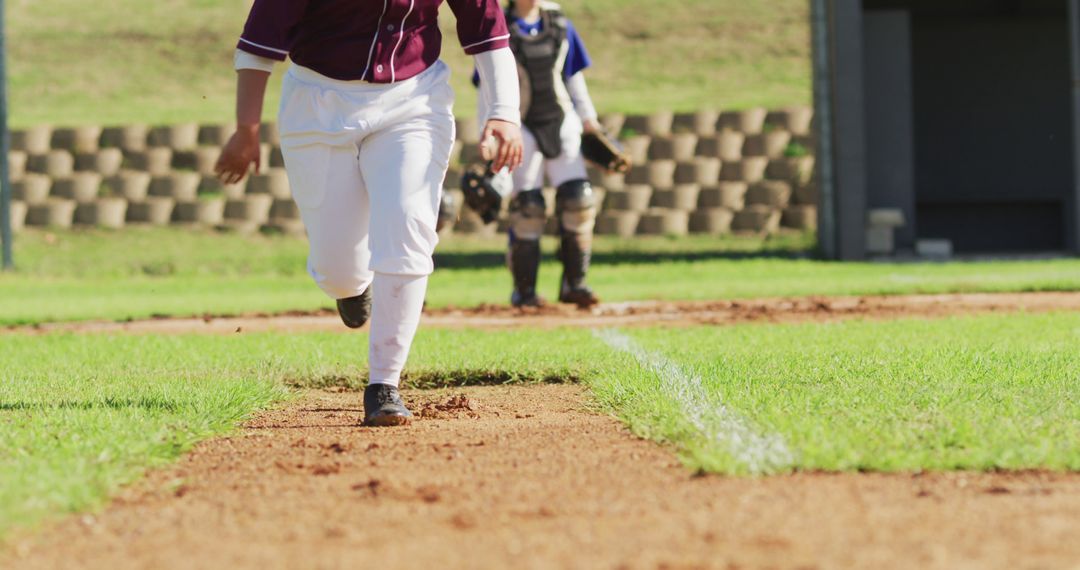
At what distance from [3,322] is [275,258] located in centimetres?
830

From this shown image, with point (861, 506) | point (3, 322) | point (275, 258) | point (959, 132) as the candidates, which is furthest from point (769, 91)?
point (861, 506)

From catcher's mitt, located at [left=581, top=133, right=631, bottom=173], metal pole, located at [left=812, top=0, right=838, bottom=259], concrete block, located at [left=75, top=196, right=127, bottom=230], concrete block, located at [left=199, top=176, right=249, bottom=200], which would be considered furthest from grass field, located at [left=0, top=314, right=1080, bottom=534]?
concrete block, located at [left=199, top=176, right=249, bottom=200]

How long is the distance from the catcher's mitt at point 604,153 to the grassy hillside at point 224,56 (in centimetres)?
1510

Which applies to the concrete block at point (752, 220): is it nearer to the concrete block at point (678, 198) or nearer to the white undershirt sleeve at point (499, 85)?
the concrete block at point (678, 198)

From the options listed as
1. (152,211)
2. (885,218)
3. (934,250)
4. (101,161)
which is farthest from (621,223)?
(101,161)

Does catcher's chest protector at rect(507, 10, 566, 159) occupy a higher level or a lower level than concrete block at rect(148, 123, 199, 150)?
higher

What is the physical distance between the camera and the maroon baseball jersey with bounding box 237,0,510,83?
17.6ft

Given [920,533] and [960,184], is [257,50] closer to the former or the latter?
[920,533]

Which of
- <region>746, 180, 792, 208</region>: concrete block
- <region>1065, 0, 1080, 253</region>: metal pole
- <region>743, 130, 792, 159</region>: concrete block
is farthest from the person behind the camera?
<region>743, 130, 792, 159</region>: concrete block

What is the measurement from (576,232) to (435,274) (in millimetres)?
6381

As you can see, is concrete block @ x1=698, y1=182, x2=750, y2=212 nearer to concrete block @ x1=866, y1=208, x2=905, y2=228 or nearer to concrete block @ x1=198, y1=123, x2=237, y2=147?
concrete block @ x1=866, y1=208, x2=905, y2=228

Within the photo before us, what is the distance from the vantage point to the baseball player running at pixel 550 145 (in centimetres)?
1074

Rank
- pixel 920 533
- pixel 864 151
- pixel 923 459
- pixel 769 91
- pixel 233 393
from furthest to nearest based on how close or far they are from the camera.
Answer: pixel 769 91 < pixel 864 151 < pixel 233 393 < pixel 923 459 < pixel 920 533

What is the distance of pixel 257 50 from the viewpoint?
5.38 m
